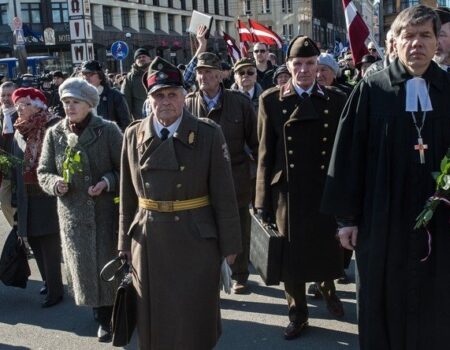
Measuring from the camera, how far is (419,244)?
334 centimetres

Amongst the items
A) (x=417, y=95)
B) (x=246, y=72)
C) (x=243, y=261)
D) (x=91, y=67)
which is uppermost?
(x=91, y=67)

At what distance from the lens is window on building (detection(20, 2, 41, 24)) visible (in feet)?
174

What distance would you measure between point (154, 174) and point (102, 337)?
1922 millimetres

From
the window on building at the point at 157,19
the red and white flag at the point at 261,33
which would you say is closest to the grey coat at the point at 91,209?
the red and white flag at the point at 261,33

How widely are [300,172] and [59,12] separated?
5447cm

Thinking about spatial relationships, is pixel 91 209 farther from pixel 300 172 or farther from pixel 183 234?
pixel 300 172

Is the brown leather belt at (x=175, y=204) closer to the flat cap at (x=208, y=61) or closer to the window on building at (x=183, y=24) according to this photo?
the flat cap at (x=208, y=61)

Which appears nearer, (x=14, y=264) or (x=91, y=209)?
(x=91, y=209)

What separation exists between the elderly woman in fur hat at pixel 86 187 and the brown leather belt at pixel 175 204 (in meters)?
1.01

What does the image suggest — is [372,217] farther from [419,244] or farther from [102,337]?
[102,337]

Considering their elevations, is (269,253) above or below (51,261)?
above

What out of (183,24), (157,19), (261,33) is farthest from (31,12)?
(261,33)

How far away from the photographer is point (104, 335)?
5031 millimetres

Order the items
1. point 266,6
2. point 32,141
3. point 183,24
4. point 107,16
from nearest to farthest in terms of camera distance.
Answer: point 32,141 < point 107,16 < point 183,24 < point 266,6
